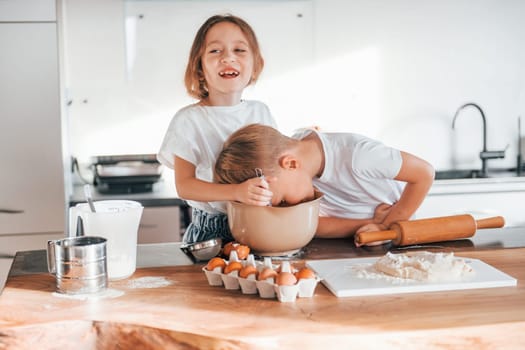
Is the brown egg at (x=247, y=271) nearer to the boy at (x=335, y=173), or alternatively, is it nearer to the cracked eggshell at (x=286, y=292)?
the cracked eggshell at (x=286, y=292)

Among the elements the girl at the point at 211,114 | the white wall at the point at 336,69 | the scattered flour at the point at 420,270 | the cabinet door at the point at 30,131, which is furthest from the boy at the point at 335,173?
the white wall at the point at 336,69

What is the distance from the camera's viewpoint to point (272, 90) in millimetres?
3129

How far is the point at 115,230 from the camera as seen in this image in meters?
1.11

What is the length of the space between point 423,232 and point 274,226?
0.34m

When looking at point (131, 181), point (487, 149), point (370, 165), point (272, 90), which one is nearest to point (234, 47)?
point (370, 165)

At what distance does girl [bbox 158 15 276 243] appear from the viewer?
59.4 inches

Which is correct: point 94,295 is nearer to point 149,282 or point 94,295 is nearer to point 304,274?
point 149,282

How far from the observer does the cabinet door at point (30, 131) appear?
8.41ft

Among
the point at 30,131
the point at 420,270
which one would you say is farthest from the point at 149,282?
the point at 30,131

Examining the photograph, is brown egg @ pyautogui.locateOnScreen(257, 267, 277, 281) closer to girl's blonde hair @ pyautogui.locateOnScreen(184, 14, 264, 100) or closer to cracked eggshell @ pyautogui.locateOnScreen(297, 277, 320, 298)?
cracked eggshell @ pyautogui.locateOnScreen(297, 277, 320, 298)

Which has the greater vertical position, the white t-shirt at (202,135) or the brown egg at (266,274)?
the white t-shirt at (202,135)

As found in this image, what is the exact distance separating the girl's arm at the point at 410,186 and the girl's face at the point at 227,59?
421 mm

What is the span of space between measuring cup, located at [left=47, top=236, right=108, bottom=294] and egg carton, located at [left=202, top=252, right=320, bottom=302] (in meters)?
0.17

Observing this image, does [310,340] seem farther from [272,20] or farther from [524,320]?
[272,20]
